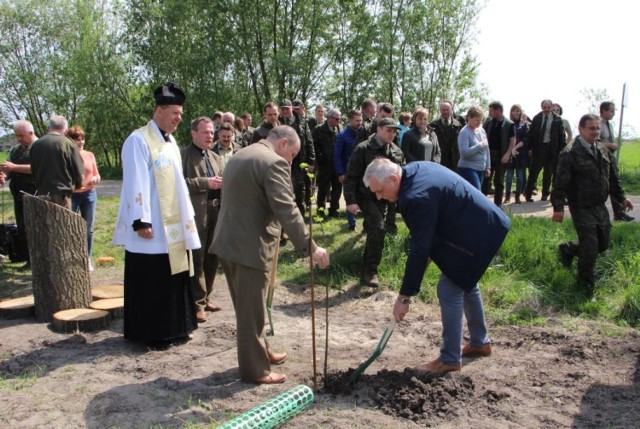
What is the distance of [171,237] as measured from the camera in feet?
16.7

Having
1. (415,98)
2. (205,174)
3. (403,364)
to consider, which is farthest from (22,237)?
(415,98)

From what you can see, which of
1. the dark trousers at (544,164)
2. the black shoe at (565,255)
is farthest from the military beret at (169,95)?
the dark trousers at (544,164)

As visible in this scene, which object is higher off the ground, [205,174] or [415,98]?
[415,98]

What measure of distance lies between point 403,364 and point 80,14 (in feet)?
83.4

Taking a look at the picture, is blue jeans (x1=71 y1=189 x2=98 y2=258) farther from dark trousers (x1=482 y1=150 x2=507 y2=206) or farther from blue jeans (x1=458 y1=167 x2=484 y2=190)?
dark trousers (x1=482 y1=150 x2=507 y2=206)

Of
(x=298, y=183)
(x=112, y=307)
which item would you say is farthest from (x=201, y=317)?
(x=298, y=183)

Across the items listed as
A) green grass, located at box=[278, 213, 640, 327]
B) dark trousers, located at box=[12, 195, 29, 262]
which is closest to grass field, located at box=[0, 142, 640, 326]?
green grass, located at box=[278, 213, 640, 327]

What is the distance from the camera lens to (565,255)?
23.3ft

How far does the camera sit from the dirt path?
391cm

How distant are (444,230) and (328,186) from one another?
20.9 feet

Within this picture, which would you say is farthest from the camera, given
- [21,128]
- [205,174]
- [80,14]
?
[80,14]

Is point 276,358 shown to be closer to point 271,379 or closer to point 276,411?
point 271,379

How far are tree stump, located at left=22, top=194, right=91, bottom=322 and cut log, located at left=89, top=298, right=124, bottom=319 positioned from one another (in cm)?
20

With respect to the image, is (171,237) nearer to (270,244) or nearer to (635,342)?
(270,244)
